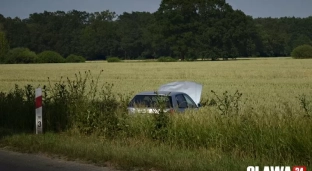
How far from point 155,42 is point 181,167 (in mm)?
110861

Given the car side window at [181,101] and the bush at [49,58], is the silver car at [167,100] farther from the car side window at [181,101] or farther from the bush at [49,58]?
the bush at [49,58]

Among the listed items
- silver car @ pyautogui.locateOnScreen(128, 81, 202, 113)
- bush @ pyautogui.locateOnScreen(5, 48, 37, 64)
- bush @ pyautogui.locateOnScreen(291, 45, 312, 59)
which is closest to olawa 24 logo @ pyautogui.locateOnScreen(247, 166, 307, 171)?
silver car @ pyautogui.locateOnScreen(128, 81, 202, 113)

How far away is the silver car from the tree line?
86098mm

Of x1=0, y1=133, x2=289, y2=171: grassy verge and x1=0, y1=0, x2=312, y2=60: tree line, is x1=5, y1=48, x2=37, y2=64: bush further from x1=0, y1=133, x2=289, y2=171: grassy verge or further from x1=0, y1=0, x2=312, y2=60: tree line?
x1=0, y1=133, x2=289, y2=171: grassy verge

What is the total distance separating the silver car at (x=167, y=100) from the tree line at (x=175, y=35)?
8610cm

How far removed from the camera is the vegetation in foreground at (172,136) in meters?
8.08

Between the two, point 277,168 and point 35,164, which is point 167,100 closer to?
point 35,164

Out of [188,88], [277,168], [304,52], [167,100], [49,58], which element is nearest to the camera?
[277,168]

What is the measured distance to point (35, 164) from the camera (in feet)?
27.4

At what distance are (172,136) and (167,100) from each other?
6.44ft

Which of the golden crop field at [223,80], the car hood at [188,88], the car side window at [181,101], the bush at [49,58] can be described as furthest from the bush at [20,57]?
the car side window at [181,101]

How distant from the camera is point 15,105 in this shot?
13523 mm

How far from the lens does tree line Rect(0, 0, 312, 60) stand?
361 ft

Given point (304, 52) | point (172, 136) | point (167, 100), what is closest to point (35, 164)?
point (172, 136)
